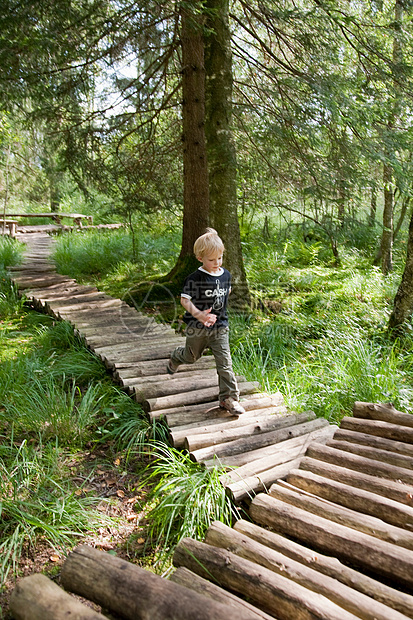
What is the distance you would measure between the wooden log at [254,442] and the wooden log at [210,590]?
1181 millimetres

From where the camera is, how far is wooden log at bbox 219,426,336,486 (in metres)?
3.33

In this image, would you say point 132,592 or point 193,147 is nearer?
point 132,592

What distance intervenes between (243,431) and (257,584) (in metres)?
1.69

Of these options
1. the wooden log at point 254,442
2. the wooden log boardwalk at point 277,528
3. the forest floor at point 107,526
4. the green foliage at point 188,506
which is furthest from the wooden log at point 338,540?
the forest floor at point 107,526

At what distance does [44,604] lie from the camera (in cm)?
202

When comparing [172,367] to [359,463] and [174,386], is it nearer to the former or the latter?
[174,386]

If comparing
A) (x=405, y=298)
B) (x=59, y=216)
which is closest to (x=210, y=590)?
(x=405, y=298)

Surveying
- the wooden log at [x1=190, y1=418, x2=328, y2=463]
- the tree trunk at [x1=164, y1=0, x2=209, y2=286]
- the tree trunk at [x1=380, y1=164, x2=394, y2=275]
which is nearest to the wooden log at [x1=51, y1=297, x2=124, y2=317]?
the tree trunk at [x1=164, y1=0, x2=209, y2=286]

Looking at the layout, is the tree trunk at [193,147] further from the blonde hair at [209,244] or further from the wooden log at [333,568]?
the wooden log at [333,568]

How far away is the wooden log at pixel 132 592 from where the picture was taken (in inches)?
75.3

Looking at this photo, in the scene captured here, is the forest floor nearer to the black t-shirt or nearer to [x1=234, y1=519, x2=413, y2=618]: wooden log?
[x1=234, y1=519, x2=413, y2=618]: wooden log

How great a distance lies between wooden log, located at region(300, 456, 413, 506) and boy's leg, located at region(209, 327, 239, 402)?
100 centimetres

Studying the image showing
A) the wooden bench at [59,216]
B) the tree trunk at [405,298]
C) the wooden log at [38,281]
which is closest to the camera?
the tree trunk at [405,298]

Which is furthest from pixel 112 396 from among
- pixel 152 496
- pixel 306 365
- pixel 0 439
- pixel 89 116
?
pixel 89 116
